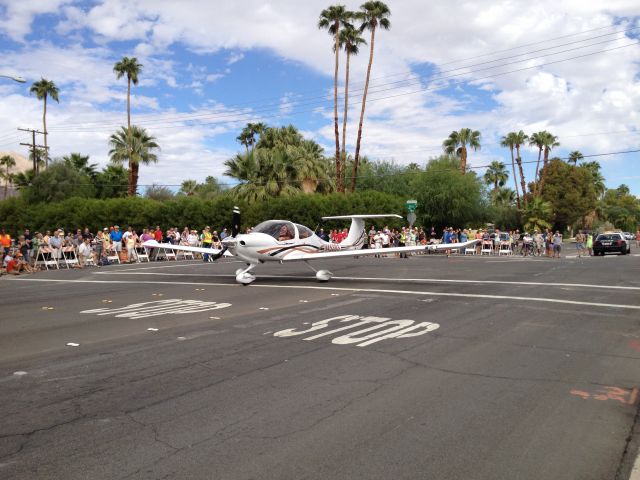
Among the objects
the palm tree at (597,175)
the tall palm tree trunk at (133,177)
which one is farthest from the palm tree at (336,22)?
the palm tree at (597,175)

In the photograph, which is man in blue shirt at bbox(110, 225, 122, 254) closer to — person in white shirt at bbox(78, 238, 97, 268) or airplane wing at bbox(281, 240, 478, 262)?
person in white shirt at bbox(78, 238, 97, 268)

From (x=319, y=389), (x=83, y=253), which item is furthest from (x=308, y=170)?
(x=319, y=389)

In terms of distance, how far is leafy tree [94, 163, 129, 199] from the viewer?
5741 cm

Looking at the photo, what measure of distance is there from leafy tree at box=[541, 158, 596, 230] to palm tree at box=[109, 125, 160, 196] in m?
49.2

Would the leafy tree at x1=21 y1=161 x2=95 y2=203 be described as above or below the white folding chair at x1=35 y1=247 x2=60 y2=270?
above

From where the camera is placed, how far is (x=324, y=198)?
124ft

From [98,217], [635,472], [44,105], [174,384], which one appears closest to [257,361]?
[174,384]

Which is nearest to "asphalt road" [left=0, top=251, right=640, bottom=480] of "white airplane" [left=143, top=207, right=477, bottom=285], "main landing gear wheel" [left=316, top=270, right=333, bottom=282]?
"main landing gear wheel" [left=316, top=270, right=333, bottom=282]

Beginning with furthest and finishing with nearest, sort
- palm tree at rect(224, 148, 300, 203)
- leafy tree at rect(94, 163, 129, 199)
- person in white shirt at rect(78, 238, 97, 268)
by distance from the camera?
leafy tree at rect(94, 163, 129, 199) → palm tree at rect(224, 148, 300, 203) → person in white shirt at rect(78, 238, 97, 268)

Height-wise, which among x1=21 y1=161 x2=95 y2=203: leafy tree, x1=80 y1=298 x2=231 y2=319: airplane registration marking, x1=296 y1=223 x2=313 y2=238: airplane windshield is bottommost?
x1=80 y1=298 x2=231 y2=319: airplane registration marking

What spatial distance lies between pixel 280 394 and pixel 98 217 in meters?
41.9

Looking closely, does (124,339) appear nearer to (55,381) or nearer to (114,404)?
(55,381)

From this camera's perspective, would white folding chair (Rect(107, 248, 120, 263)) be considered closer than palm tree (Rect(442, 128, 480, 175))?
Yes

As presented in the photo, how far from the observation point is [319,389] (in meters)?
5.59
